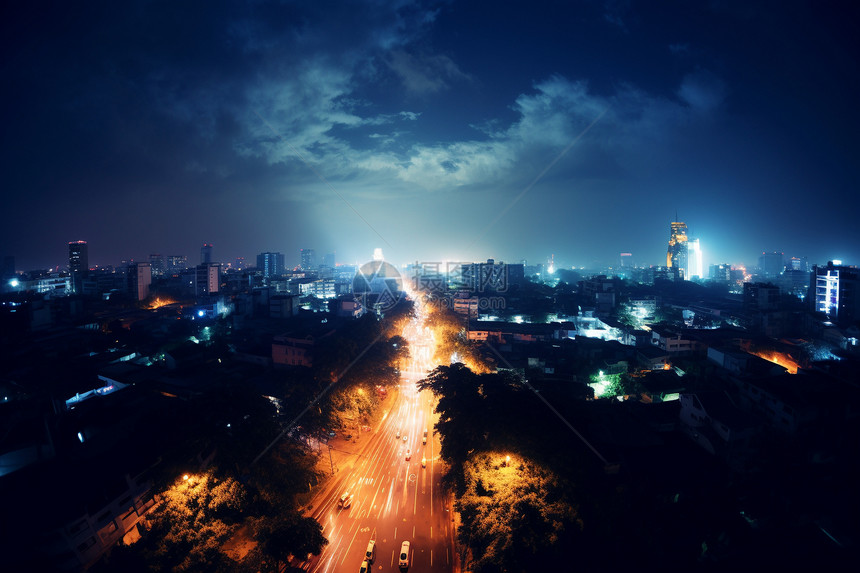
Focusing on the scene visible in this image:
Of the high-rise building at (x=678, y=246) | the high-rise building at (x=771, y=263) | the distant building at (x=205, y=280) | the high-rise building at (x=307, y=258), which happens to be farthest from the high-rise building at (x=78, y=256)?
the high-rise building at (x=771, y=263)

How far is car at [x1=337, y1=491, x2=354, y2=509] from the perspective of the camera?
11163mm

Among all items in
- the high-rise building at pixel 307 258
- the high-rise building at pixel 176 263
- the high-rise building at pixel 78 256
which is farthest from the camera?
the high-rise building at pixel 307 258

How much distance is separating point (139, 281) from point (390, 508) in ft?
157

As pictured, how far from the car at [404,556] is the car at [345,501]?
2.60 meters

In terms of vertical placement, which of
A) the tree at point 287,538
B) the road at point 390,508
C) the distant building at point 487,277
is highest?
the distant building at point 487,277

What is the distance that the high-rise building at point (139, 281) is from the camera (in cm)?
4250

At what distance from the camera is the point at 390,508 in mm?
11117

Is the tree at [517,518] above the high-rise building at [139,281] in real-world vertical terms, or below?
below

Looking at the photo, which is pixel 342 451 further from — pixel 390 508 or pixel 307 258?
pixel 307 258

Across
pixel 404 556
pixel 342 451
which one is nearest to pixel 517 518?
pixel 404 556

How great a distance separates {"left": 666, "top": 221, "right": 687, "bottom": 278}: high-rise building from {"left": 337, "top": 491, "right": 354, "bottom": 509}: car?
90.8 meters

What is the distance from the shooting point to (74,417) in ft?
41.8

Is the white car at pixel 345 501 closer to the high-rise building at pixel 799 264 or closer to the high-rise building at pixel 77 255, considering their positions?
the high-rise building at pixel 77 255

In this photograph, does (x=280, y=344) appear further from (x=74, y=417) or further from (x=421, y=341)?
(x=421, y=341)
